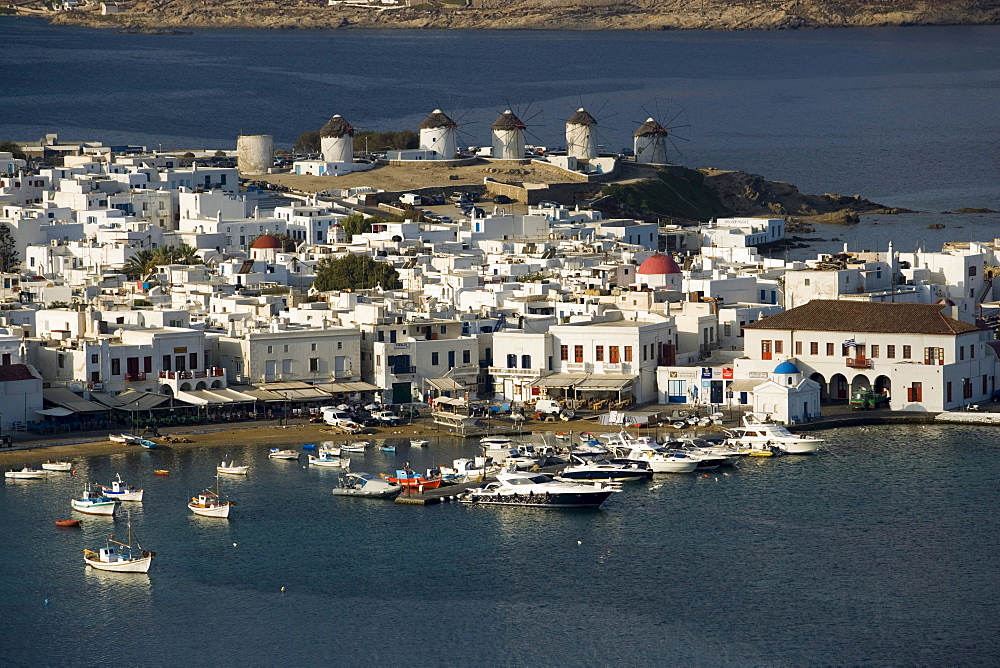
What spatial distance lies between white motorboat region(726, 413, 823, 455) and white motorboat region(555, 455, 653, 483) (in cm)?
334

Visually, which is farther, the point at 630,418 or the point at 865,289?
the point at 865,289

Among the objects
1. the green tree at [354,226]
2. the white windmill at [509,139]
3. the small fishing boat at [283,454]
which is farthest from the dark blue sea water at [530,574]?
the white windmill at [509,139]

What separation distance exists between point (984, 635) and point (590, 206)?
6192cm

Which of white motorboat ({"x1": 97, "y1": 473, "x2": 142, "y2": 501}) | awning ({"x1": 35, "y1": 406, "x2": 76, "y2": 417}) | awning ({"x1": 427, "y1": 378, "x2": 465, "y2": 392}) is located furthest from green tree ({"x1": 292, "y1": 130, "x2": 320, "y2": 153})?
white motorboat ({"x1": 97, "y1": 473, "x2": 142, "y2": 501})

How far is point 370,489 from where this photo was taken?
153 feet

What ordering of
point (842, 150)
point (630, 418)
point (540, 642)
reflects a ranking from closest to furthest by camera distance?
point (540, 642) → point (630, 418) → point (842, 150)

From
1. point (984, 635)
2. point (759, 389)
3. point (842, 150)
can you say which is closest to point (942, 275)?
point (759, 389)

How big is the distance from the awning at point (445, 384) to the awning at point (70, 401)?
27.2 feet

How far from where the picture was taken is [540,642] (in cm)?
3712

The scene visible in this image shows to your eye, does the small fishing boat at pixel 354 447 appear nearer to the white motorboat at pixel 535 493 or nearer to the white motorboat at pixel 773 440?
the white motorboat at pixel 535 493

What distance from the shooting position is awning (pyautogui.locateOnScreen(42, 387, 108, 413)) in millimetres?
52031

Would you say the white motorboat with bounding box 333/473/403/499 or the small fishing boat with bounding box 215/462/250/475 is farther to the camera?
the small fishing boat with bounding box 215/462/250/475

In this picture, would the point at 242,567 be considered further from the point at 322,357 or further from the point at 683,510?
the point at 322,357

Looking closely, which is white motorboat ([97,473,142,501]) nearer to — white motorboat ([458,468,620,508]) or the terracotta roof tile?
white motorboat ([458,468,620,508])
